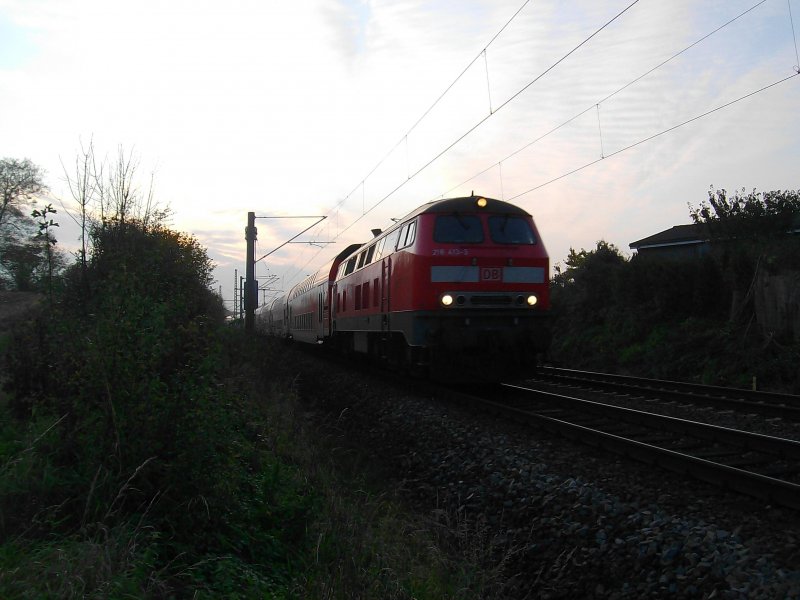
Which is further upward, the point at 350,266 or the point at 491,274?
the point at 350,266

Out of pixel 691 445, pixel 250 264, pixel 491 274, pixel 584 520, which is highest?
pixel 250 264

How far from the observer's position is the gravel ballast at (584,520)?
4027 millimetres

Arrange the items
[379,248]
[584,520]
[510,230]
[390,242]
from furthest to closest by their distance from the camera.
A: [379,248] → [390,242] → [510,230] → [584,520]

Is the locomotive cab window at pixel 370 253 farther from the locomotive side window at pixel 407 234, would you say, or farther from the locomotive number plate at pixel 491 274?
the locomotive number plate at pixel 491 274

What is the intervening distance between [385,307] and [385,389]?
64.2 inches

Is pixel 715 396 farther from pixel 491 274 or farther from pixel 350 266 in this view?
pixel 350 266

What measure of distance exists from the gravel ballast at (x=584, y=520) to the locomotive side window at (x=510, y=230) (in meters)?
3.94

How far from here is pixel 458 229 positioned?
36.9 ft

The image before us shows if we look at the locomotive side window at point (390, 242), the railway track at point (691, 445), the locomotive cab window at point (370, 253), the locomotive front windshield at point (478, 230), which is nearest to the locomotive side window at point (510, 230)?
the locomotive front windshield at point (478, 230)

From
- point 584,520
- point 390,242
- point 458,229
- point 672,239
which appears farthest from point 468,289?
point 672,239

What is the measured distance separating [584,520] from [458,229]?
22.4ft

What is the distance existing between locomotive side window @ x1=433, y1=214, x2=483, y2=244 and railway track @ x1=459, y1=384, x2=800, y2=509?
9.77 feet

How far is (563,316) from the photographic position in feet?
80.8

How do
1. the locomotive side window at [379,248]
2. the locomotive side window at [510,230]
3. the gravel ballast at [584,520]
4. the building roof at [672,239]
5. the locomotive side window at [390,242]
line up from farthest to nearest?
the building roof at [672,239]
the locomotive side window at [379,248]
the locomotive side window at [390,242]
the locomotive side window at [510,230]
the gravel ballast at [584,520]
